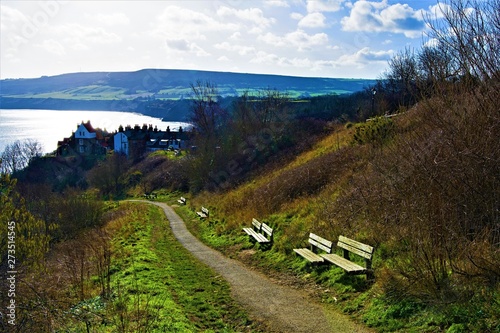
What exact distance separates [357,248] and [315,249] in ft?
7.09

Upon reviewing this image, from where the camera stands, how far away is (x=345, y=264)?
8.34 metres

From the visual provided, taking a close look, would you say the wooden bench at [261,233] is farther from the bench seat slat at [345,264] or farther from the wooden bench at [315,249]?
the bench seat slat at [345,264]

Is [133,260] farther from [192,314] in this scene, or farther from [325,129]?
[325,129]

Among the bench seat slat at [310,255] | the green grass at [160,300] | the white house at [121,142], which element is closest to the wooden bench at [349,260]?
the bench seat slat at [310,255]

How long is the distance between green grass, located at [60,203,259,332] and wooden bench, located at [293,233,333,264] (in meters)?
2.02

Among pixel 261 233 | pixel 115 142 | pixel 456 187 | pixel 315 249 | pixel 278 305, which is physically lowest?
pixel 115 142

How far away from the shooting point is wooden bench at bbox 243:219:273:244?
12.7m

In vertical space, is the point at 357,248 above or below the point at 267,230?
above

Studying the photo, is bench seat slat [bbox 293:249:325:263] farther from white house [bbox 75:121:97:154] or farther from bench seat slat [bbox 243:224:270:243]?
white house [bbox 75:121:97:154]

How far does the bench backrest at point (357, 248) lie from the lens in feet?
25.9

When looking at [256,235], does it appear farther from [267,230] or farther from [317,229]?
[317,229]

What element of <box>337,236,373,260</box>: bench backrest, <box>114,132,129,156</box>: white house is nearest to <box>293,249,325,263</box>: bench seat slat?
<box>337,236,373,260</box>: bench backrest

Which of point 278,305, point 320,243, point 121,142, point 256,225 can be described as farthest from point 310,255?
point 121,142

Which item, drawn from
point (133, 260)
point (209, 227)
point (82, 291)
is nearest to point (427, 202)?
point (82, 291)
